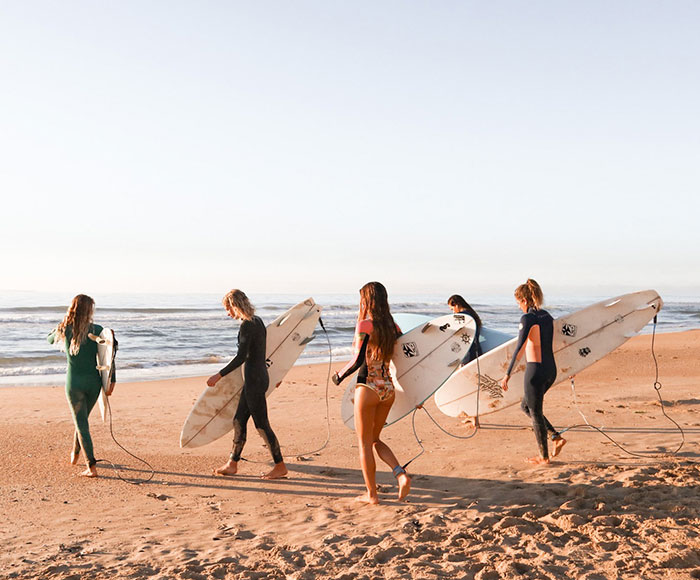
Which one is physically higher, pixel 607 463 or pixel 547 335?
pixel 547 335

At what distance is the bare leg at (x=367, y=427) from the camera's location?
179 inches

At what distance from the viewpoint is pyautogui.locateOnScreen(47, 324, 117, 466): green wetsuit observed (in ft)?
17.7

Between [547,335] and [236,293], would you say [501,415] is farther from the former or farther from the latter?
[236,293]

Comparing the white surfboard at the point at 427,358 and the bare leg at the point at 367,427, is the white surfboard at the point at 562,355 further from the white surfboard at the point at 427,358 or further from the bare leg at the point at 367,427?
the bare leg at the point at 367,427

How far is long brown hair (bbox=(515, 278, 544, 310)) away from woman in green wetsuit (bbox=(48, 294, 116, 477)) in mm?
3745

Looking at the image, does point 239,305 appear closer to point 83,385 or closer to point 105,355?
point 105,355

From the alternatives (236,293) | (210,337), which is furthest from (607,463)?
(210,337)

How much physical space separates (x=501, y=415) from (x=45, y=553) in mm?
5679

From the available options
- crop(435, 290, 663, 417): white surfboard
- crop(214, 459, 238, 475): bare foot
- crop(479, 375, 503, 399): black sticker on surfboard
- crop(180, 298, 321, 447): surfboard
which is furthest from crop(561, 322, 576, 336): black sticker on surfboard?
crop(214, 459, 238, 475): bare foot

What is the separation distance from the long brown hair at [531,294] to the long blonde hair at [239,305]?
2385 millimetres

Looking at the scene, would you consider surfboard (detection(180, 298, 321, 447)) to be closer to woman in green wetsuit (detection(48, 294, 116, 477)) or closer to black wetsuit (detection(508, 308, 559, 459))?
woman in green wetsuit (detection(48, 294, 116, 477))

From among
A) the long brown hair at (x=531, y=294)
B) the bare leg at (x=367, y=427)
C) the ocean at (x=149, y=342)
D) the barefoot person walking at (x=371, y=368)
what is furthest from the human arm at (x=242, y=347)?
the ocean at (x=149, y=342)

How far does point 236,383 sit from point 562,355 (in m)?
3.72

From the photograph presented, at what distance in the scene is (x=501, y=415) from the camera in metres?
7.99
